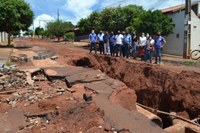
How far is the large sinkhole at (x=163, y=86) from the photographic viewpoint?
10.1m

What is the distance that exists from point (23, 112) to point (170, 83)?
20.9ft

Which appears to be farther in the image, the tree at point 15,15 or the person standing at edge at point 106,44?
the tree at point 15,15

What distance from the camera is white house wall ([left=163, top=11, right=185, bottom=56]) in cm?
2452

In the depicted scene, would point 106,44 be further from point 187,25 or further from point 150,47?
point 187,25

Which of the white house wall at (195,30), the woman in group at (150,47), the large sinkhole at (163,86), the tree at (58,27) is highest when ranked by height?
the tree at (58,27)

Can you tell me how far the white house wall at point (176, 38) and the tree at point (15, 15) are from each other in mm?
13312

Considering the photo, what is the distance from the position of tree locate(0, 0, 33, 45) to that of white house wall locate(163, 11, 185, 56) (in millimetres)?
13312

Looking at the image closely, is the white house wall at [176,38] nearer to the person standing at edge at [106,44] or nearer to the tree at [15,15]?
the person standing at edge at [106,44]

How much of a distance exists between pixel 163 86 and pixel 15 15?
16.6m

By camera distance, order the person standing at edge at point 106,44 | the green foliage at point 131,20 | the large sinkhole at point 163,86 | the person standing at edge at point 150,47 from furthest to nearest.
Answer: the green foliage at point 131,20
the person standing at edge at point 106,44
the person standing at edge at point 150,47
the large sinkhole at point 163,86

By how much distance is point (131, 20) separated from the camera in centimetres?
3114

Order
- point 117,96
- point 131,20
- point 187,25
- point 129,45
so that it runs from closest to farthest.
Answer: point 117,96 < point 129,45 < point 187,25 < point 131,20

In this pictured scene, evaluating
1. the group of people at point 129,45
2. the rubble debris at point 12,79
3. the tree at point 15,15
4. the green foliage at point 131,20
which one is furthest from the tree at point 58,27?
the rubble debris at point 12,79

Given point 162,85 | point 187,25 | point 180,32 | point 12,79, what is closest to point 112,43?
point 162,85
